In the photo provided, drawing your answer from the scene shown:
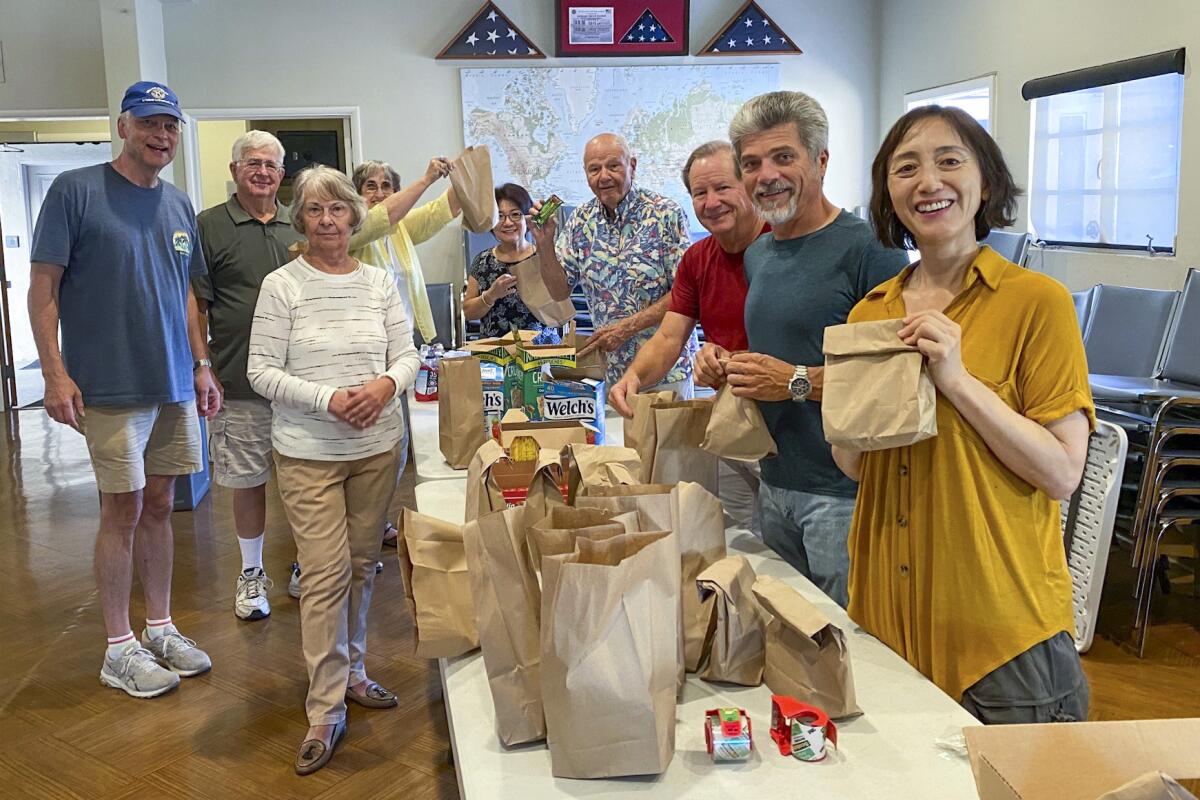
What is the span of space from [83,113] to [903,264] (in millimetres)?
6964

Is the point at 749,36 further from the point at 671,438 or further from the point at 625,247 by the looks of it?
the point at 671,438

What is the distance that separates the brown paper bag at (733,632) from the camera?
140 centimetres

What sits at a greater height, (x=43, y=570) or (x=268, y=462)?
(x=268, y=462)

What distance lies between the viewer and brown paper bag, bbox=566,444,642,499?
5.14ft

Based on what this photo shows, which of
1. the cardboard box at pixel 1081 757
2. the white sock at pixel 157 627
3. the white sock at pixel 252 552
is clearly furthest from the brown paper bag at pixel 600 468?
the white sock at pixel 252 552

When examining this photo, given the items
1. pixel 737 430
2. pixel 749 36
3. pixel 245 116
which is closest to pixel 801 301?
pixel 737 430

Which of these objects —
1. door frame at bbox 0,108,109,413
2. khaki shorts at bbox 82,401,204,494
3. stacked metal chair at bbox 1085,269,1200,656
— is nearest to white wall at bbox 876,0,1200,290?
stacked metal chair at bbox 1085,269,1200,656

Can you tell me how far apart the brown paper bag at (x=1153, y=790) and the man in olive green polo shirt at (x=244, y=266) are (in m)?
2.78

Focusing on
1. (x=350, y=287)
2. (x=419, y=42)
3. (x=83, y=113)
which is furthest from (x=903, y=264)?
(x=83, y=113)

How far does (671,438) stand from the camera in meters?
1.95

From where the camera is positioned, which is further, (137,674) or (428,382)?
(428,382)

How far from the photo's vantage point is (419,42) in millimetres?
7461

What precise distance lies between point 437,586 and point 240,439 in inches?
75.9

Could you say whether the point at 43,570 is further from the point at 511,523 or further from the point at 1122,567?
the point at 1122,567
